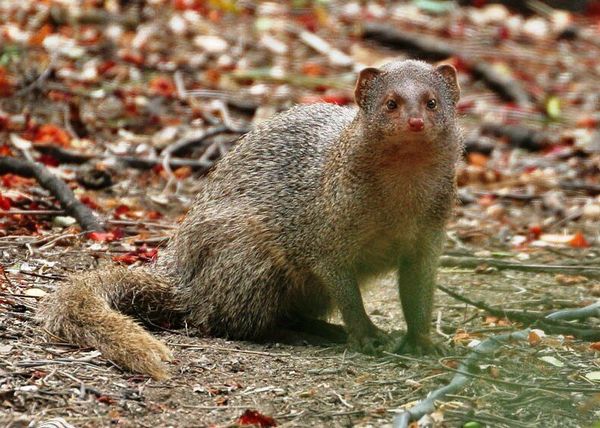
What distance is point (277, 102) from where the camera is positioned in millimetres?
10984

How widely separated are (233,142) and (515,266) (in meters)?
3.12

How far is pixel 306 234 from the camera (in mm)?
5770

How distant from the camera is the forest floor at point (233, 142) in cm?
459

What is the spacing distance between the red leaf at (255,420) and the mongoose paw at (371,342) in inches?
51.7

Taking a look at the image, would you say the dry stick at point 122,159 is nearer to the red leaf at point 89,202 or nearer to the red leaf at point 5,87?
the red leaf at point 89,202

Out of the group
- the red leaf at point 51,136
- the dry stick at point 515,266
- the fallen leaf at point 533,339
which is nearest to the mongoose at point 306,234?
the fallen leaf at point 533,339

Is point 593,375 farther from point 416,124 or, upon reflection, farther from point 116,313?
point 116,313

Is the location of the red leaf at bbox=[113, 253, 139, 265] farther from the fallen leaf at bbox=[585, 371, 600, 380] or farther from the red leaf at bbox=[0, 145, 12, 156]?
the fallen leaf at bbox=[585, 371, 600, 380]

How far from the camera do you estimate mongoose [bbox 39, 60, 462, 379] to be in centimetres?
515

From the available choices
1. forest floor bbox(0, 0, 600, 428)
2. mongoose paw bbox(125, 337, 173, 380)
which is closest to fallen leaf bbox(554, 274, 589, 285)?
forest floor bbox(0, 0, 600, 428)

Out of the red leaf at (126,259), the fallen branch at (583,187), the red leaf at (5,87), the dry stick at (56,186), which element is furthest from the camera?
the red leaf at (5,87)

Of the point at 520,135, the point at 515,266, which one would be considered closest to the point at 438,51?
the point at 520,135

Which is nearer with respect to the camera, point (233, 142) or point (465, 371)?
point (465, 371)

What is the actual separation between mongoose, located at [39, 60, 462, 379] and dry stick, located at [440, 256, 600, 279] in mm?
1255
